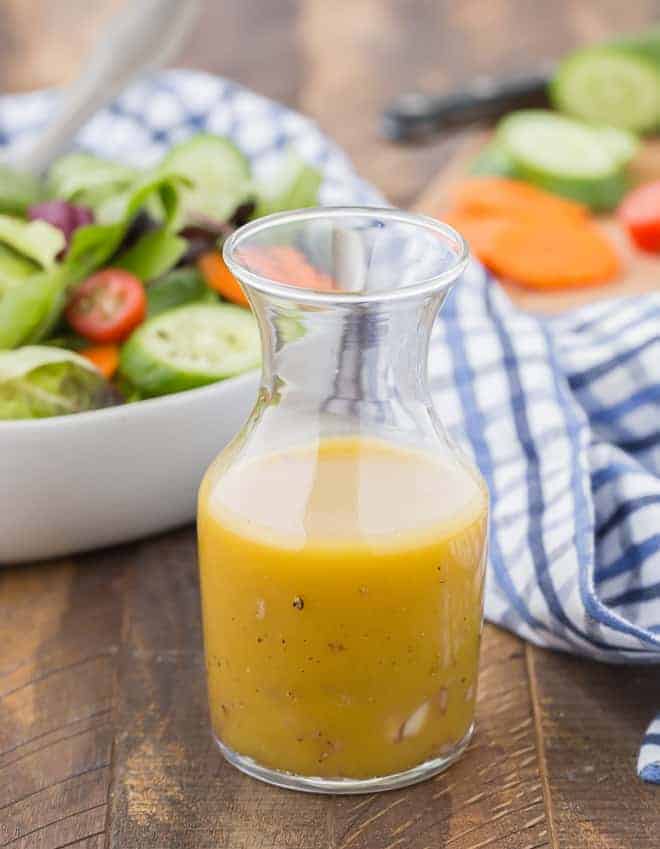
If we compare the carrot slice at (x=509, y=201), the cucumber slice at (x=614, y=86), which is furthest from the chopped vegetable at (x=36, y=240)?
the cucumber slice at (x=614, y=86)

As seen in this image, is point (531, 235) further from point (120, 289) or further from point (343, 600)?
point (343, 600)

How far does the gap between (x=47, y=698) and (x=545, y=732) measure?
0.39 metres

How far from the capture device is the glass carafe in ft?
3.08

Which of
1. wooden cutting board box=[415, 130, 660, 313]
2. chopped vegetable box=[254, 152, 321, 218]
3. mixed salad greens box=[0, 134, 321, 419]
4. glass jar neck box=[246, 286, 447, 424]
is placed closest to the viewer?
glass jar neck box=[246, 286, 447, 424]

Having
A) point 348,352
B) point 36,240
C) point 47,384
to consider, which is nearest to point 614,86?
point 36,240

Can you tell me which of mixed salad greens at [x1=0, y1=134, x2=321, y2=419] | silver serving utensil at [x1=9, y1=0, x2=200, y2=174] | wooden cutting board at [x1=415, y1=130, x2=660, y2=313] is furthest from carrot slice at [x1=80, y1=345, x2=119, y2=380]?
wooden cutting board at [x1=415, y1=130, x2=660, y2=313]

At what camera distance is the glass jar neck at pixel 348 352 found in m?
0.92

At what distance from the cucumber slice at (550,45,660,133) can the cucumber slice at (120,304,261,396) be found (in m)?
1.33

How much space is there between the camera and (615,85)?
253cm

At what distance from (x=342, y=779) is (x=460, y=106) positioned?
1.75 meters

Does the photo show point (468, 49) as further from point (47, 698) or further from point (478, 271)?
point (47, 698)

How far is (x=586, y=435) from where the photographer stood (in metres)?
1.32

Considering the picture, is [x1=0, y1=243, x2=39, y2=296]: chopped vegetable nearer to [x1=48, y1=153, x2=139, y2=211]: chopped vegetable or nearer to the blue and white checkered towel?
[x1=48, y1=153, x2=139, y2=211]: chopped vegetable

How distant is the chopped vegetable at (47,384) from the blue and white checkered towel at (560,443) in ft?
1.17
